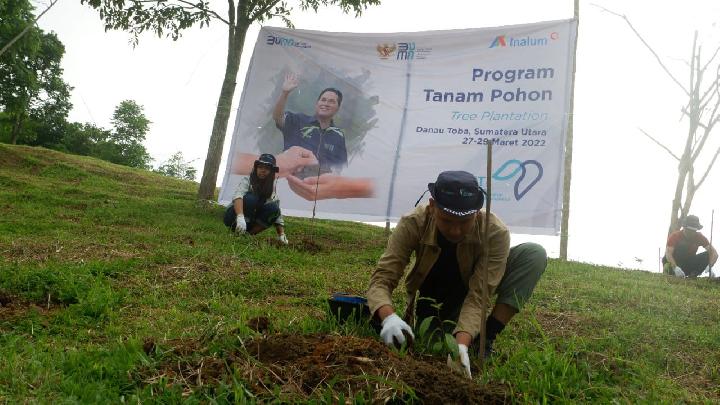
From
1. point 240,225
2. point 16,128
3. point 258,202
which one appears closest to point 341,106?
point 258,202

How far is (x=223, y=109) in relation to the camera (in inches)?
349

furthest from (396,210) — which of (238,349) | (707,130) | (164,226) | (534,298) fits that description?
(707,130)

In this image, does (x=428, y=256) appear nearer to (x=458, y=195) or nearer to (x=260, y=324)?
(x=458, y=195)

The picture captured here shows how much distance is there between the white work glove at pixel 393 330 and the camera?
2.56 metres

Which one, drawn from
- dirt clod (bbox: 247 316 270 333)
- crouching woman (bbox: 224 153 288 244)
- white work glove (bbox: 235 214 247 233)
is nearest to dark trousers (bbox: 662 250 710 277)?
crouching woman (bbox: 224 153 288 244)

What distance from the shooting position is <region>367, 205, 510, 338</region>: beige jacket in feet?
9.13

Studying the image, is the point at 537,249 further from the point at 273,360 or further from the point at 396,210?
the point at 396,210

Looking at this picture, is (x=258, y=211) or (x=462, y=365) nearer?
(x=462, y=365)

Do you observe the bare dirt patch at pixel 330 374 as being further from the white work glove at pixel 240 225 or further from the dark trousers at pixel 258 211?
the dark trousers at pixel 258 211

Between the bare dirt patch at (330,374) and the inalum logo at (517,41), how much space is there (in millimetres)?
6035

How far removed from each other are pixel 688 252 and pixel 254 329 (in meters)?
7.70

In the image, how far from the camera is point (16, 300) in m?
3.32

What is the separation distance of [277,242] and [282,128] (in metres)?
2.68

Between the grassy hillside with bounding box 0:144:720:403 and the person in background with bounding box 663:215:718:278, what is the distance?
84.7 inches
